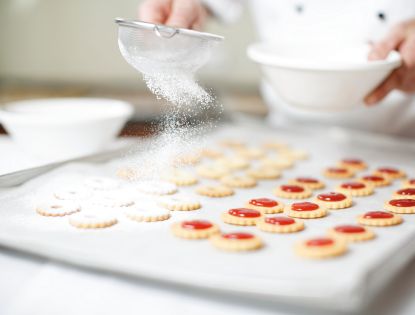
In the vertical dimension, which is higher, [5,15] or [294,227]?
[5,15]

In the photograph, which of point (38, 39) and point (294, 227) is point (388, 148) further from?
point (38, 39)

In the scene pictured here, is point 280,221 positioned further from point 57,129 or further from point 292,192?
point 57,129

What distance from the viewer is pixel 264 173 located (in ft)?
4.01

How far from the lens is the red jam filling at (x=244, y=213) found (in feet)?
3.05

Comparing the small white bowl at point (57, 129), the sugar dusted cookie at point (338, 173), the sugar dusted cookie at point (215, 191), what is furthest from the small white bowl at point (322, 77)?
the small white bowl at point (57, 129)

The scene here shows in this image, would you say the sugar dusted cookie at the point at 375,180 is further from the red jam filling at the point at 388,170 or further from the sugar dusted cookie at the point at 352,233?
the sugar dusted cookie at the point at 352,233

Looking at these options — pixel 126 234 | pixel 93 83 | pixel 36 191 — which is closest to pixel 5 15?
pixel 93 83

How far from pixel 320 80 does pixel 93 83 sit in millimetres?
1869

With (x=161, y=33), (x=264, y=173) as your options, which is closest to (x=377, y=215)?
(x=264, y=173)

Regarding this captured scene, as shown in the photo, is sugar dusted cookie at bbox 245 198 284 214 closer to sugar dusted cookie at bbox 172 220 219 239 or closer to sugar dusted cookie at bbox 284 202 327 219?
sugar dusted cookie at bbox 284 202 327 219

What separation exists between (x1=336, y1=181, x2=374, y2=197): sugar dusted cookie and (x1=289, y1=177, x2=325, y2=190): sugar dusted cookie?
4 centimetres

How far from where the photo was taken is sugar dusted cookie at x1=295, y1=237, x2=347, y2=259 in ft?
2.48

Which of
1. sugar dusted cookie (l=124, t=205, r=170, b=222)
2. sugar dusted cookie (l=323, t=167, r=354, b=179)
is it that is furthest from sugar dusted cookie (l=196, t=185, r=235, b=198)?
sugar dusted cookie (l=323, t=167, r=354, b=179)

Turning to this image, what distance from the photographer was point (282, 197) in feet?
3.55
